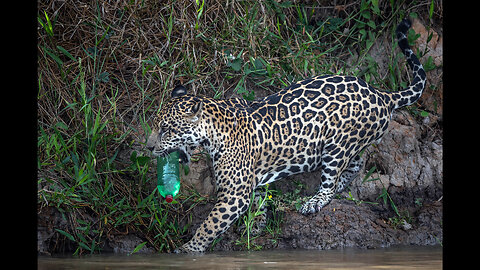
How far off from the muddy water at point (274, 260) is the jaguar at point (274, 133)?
581 millimetres

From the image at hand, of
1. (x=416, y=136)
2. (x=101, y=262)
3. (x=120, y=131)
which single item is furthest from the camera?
(x=416, y=136)

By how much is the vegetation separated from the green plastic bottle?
151 millimetres

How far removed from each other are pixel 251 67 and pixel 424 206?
8.80 feet

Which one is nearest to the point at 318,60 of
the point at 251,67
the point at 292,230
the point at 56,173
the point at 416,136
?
the point at 251,67

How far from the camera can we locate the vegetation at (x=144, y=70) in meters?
6.79

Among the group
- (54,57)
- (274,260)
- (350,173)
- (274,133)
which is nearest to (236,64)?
(274,133)

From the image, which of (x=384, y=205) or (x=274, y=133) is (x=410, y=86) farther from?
(x=274, y=133)

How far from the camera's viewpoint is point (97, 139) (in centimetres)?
730

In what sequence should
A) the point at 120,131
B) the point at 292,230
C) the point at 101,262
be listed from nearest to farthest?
the point at 101,262, the point at 292,230, the point at 120,131

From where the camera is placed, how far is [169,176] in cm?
688

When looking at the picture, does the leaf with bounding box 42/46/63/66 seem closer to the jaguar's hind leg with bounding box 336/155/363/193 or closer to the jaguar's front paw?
the jaguar's front paw

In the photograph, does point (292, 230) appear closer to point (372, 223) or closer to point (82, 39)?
point (372, 223)

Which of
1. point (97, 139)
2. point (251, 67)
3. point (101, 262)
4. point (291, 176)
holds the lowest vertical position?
point (101, 262)

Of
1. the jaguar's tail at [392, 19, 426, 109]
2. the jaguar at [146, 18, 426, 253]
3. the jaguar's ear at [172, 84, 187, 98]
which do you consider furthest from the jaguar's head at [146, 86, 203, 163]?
the jaguar's tail at [392, 19, 426, 109]
